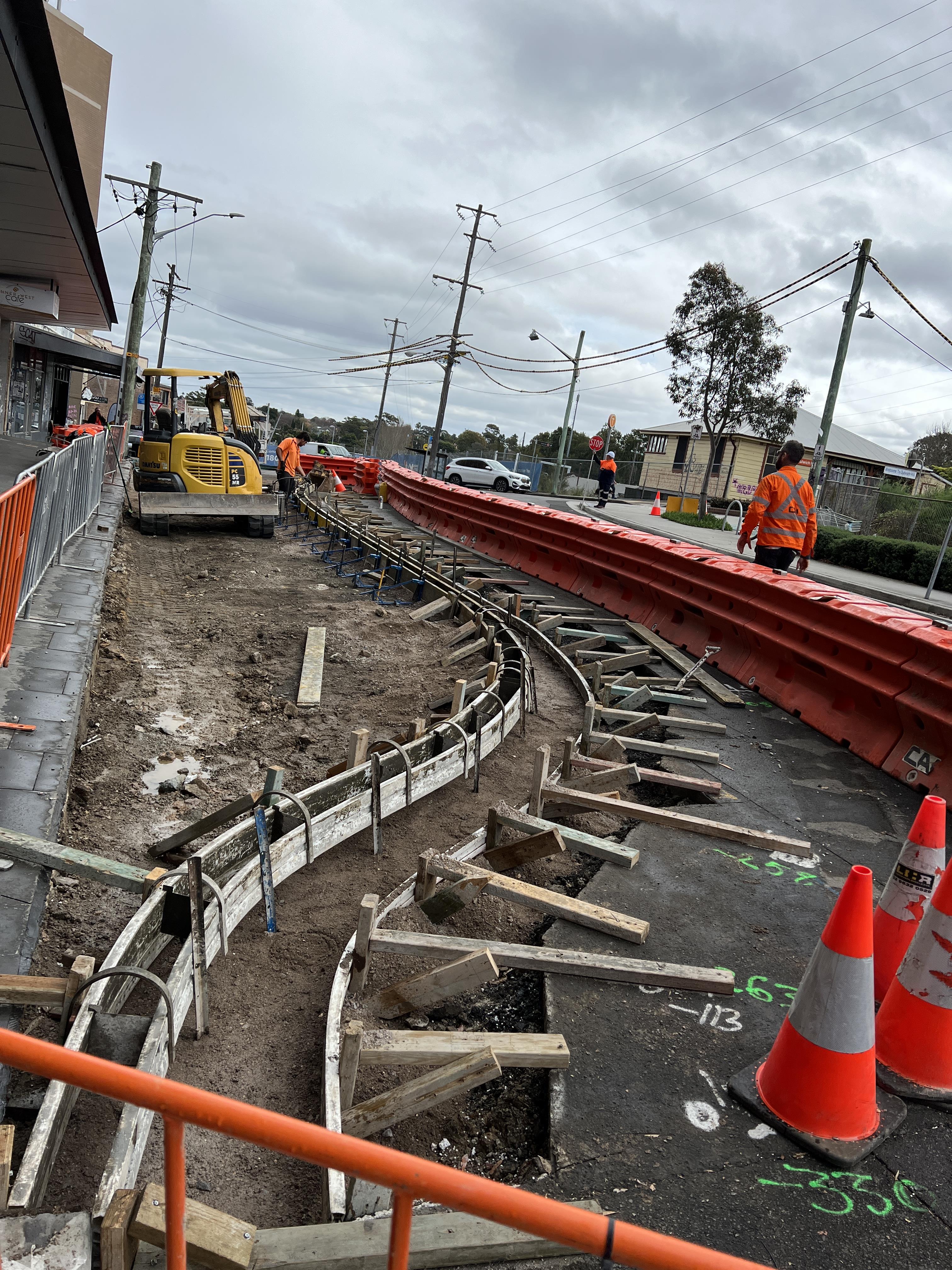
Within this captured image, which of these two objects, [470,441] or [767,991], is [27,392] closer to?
[767,991]

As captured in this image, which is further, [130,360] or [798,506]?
[130,360]

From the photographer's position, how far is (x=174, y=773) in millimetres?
6641

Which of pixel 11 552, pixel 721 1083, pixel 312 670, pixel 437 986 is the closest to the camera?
pixel 721 1083

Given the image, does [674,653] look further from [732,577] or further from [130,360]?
[130,360]

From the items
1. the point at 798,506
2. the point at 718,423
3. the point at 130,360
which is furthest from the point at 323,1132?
the point at 718,423

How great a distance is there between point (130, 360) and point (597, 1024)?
3204 centimetres

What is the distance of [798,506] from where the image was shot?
9.89 metres

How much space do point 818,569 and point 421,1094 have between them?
73.0 ft

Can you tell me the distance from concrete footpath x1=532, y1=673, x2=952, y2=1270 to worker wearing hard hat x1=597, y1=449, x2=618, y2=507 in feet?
82.3

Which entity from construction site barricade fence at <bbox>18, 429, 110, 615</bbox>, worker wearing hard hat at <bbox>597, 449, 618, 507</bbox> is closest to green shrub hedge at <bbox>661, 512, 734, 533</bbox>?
worker wearing hard hat at <bbox>597, 449, 618, 507</bbox>

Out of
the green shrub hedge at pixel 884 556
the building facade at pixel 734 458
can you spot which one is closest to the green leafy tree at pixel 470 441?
the building facade at pixel 734 458

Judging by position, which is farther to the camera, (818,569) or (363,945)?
(818,569)

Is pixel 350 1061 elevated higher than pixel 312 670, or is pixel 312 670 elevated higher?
pixel 350 1061

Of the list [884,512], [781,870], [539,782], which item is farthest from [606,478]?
[781,870]
